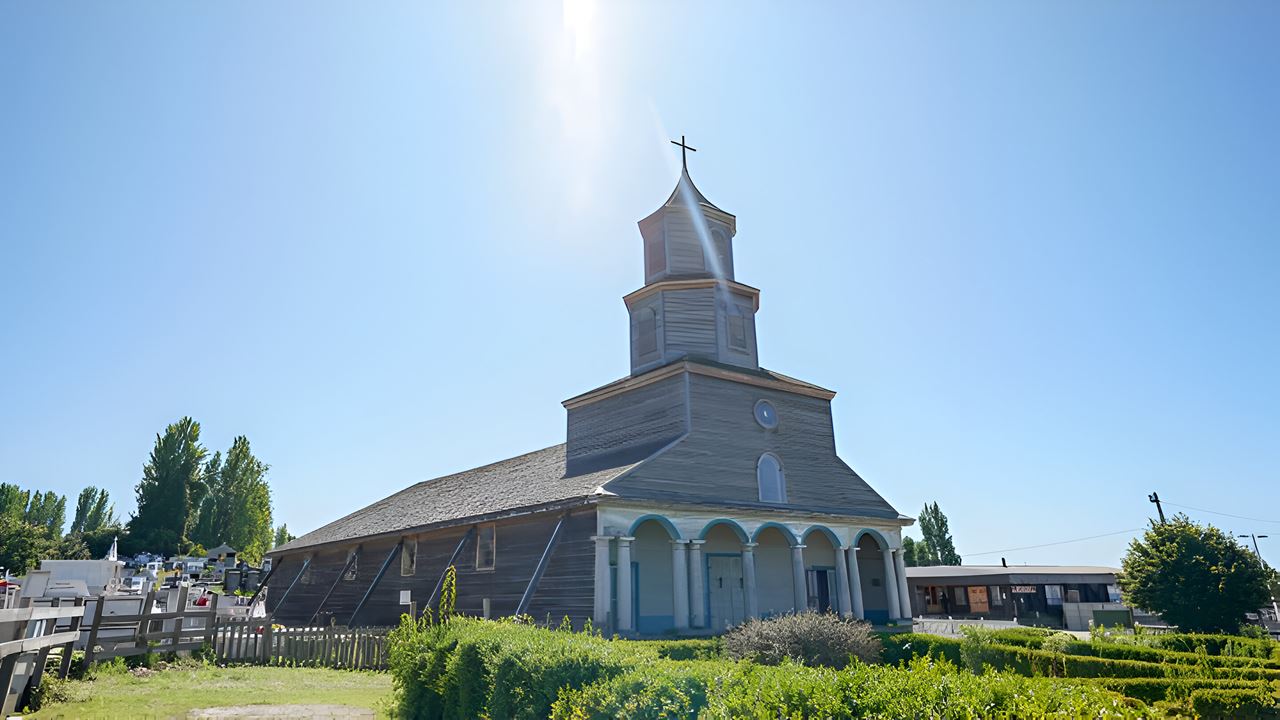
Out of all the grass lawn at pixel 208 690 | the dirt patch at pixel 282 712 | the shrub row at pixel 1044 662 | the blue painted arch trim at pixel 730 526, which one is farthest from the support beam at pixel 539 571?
the shrub row at pixel 1044 662

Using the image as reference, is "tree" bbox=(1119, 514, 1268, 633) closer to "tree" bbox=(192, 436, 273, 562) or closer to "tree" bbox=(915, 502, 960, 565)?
"tree" bbox=(915, 502, 960, 565)

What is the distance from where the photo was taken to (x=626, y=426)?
88.7ft

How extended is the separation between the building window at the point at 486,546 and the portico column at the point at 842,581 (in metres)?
11.6

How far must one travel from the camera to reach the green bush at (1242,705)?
1012 centimetres

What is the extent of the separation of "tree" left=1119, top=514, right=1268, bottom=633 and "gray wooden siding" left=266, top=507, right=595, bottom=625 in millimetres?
19709

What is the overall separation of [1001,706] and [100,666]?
1789 centimetres

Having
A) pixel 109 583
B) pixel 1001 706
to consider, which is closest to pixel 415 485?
pixel 109 583

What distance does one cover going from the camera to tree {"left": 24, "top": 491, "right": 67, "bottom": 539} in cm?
13294

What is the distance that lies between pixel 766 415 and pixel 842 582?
6.21 metres

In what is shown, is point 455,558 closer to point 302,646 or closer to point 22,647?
point 302,646

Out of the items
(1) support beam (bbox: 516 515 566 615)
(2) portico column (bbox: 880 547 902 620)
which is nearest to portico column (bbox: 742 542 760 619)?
(1) support beam (bbox: 516 515 566 615)

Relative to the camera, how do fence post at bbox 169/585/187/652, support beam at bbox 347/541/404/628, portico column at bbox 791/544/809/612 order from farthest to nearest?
1. support beam at bbox 347/541/404/628
2. portico column at bbox 791/544/809/612
3. fence post at bbox 169/585/187/652

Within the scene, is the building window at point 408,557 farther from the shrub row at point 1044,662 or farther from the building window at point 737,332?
the shrub row at point 1044,662

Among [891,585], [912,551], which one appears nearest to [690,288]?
[891,585]
